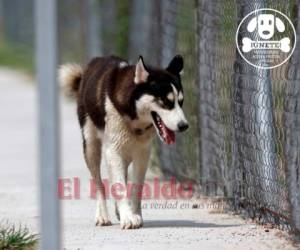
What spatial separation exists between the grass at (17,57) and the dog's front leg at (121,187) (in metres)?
25.6

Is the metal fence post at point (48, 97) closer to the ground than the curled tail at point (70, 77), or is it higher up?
closer to the ground

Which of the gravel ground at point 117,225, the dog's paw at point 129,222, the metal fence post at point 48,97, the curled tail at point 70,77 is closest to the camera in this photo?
the metal fence post at point 48,97

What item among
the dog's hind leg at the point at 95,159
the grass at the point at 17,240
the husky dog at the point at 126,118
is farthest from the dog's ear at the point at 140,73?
the grass at the point at 17,240

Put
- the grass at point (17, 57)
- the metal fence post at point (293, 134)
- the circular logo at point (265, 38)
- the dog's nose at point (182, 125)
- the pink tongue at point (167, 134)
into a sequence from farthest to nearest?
1. the grass at point (17, 57)
2. the pink tongue at point (167, 134)
3. the dog's nose at point (182, 125)
4. the circular logo at point (265, 38)
5. the metal fence post at point (293, 134)

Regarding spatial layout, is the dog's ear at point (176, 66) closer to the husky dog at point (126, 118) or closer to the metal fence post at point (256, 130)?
the husky dog at point (126, 118)

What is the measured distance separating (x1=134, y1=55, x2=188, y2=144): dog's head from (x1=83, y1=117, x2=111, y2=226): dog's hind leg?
63 centimetres

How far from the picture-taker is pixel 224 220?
356 inches

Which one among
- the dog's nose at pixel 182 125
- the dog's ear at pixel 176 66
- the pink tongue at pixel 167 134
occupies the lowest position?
the pink tongue at pixel 167 134

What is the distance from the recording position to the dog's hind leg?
29.2ft

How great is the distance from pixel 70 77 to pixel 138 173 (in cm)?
115

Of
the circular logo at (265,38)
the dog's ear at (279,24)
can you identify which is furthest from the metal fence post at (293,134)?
the dog's ear at (279,24)

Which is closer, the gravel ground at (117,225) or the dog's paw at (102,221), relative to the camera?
the gravel ground at (117,225)

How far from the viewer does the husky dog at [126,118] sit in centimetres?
839

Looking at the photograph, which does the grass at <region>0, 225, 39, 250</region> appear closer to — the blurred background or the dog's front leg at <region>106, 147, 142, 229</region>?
the dog's front leg at <region>106, 147, 142, 229</region>
